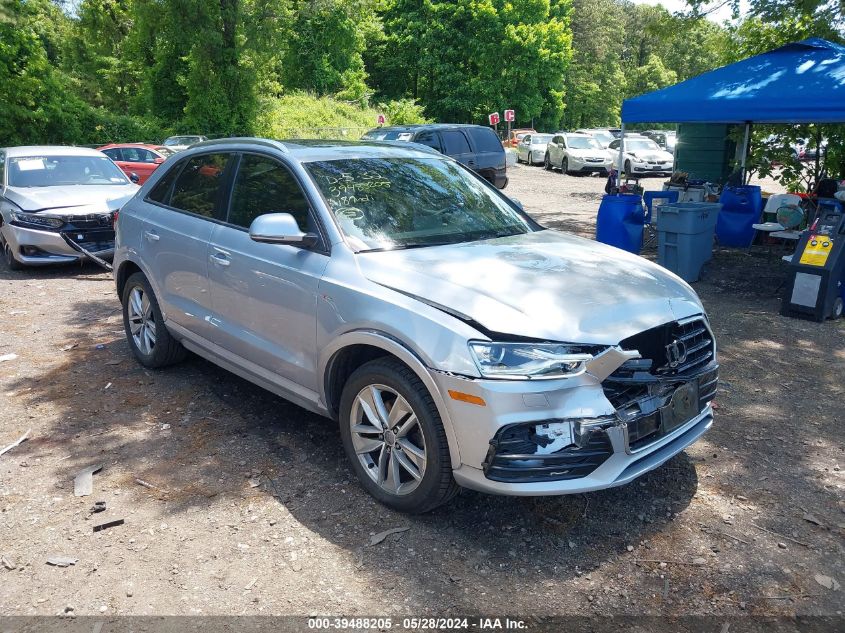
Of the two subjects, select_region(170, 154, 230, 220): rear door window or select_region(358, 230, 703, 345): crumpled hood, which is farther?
select_region(170, 154, 230, 220): rear door window

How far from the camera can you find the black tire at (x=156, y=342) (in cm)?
536

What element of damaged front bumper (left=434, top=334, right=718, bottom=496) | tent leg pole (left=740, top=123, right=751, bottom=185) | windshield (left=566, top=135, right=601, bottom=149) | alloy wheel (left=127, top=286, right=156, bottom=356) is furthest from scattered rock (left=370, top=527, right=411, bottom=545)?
windshield (left=566, top=135, right=601, bottom=149)

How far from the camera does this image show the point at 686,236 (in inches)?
339

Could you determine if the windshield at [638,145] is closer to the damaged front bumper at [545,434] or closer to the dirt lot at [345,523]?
the dirt lot at [345,523]

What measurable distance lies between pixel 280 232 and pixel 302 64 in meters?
39.5

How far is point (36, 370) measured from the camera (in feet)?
19.0

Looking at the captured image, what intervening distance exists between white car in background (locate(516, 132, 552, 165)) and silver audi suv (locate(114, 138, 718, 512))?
26.8 metres

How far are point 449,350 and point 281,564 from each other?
1235 mm

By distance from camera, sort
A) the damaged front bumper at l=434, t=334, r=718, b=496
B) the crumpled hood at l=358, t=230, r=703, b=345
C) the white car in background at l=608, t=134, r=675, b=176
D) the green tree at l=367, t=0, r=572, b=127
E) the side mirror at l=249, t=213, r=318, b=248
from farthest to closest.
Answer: the green tree at l=367, t=0, r=572, b=127, the white car in background at l=608, t=134, r=675, b=176, the side mirror at l=249, t=213, r=318, b=248, the crumpled hood at l=358, t=230, r=703, b=345, the damaged front bumper at l=434, t=334, r=718, b=496

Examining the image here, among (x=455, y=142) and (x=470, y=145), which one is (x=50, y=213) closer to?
(x=455, y=142)

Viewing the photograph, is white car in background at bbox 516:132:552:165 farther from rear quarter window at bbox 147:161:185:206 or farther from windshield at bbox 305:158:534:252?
windshield at bbox 305:158:534:252

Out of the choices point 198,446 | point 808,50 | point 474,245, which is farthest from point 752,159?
point 198,446

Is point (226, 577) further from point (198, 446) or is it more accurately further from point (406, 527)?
point (198, 446)

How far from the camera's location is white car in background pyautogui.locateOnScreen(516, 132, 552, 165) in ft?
101
